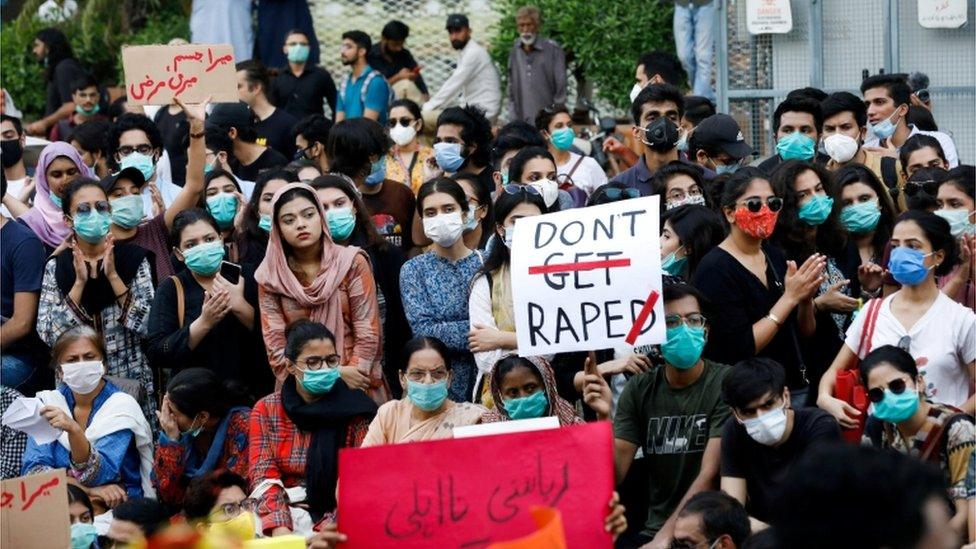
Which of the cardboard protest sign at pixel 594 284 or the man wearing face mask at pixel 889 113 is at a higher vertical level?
the man wearing face mask at pixel 889 113

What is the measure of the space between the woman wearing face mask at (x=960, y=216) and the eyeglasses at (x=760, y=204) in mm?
752

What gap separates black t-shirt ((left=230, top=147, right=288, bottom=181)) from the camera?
462 inches

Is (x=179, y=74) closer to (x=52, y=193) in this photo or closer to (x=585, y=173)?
(x=52, y=193)

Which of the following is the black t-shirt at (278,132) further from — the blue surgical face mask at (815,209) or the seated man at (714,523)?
the seated man at (714,523)

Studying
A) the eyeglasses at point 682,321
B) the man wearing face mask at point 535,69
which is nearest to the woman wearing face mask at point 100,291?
the eyeglasses at point 682,321

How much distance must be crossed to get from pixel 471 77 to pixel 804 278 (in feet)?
26.4

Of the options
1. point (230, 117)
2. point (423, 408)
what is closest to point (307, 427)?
point (423, 408)

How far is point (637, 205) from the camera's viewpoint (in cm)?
788

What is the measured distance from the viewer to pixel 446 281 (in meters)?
9.41

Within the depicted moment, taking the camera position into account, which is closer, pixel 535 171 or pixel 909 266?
pixel 909 266

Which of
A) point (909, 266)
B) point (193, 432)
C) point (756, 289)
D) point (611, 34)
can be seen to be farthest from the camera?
point (611, 34)

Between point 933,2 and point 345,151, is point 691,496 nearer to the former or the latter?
point 345,151

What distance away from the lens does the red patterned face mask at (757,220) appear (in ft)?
28.7

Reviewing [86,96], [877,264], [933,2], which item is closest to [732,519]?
[877,264]
